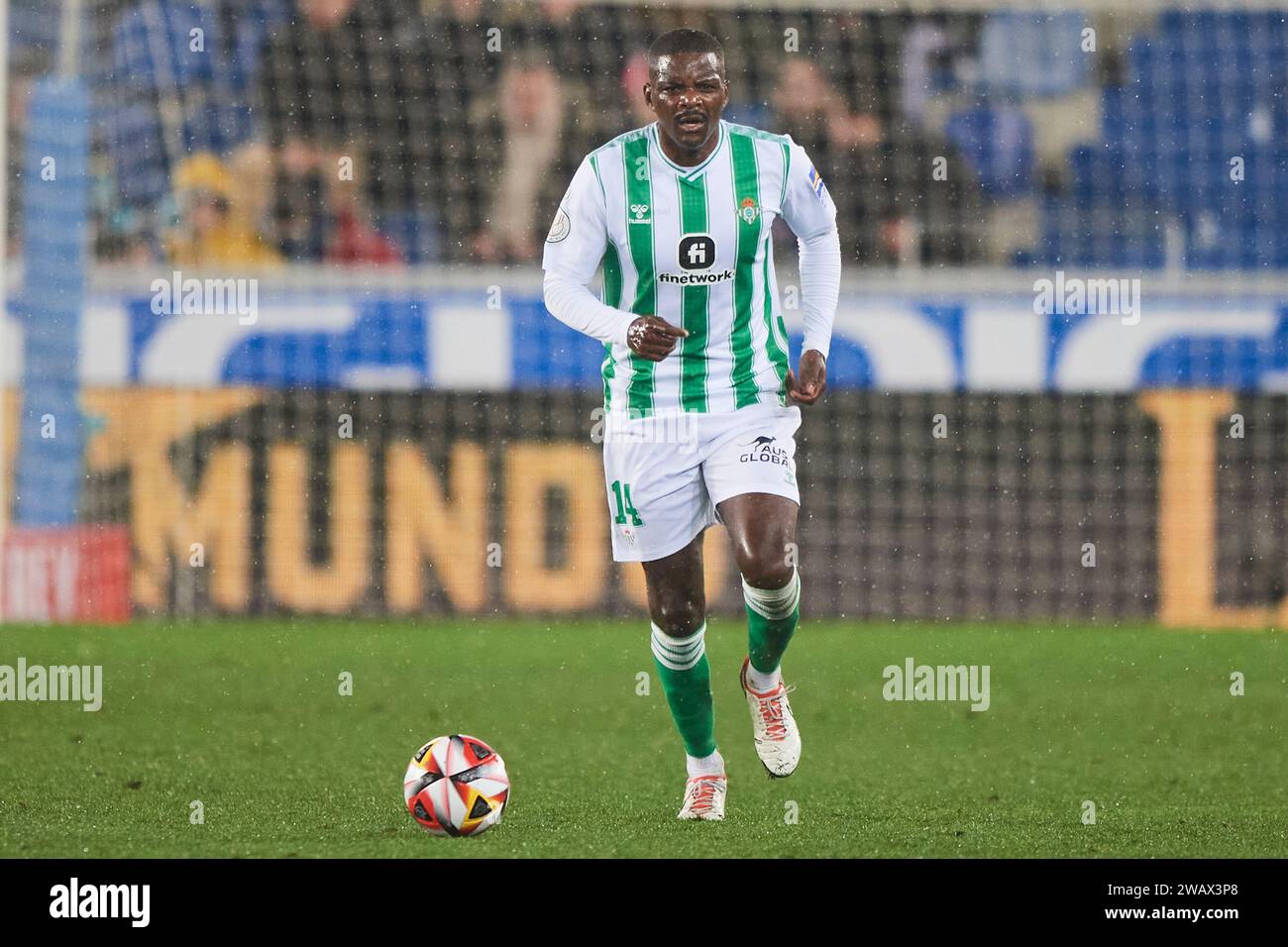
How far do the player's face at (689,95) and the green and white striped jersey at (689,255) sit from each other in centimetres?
13

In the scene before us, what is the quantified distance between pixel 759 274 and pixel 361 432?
5.98 metres

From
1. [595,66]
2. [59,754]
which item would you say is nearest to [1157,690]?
[59,754]

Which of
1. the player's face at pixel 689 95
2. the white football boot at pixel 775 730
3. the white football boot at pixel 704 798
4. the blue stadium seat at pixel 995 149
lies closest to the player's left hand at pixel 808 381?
the player's face at pixel 689 95

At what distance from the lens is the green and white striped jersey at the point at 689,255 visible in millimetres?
6016

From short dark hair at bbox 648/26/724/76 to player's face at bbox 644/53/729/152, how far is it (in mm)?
15

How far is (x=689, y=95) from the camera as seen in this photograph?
232 inches

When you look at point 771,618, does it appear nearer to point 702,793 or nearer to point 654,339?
point 702,793

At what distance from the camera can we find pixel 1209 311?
11.5m

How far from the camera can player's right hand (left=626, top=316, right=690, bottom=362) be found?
18.7ft

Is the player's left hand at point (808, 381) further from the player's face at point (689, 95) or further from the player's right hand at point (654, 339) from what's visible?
the player's face at point (689, 95)

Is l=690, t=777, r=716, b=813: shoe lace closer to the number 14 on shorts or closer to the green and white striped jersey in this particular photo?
the number 14 on shorts

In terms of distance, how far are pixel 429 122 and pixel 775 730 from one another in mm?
7013

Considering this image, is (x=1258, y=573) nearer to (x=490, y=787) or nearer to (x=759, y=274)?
(x=759, y=274)

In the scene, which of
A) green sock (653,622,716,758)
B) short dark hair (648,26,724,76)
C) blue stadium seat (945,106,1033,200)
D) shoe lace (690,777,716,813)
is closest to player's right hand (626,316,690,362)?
short dark hair (648,26,724,76)
